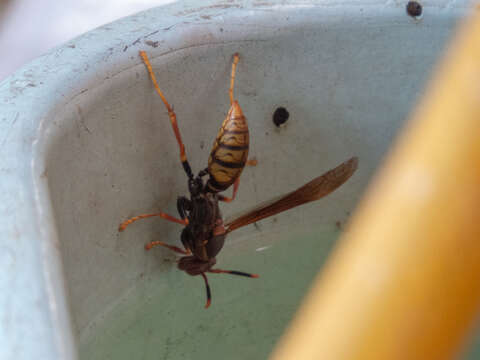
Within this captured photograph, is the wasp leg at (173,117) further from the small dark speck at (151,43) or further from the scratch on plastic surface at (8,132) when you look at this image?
the scratch on plastic surface at (8,132)

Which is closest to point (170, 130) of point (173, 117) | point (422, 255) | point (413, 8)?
point (173, 117)

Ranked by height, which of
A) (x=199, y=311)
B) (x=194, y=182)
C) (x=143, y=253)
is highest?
(x=194, y=182)

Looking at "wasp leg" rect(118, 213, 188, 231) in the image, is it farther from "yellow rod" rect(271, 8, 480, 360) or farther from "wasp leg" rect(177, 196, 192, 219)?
"yellow rod" rect(271, 8, 480, 360)

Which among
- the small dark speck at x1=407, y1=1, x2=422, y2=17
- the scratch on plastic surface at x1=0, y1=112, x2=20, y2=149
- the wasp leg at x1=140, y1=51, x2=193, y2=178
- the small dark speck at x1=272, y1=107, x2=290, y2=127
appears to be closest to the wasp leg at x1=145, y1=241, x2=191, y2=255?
the wasp leg at x1=140, y1=51, x2=193, y2=178

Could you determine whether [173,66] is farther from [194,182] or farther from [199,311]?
[199,311]

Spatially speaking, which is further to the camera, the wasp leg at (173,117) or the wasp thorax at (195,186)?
the wasp thorax at (195,186)

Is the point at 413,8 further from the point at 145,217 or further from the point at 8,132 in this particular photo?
the point at 8,132

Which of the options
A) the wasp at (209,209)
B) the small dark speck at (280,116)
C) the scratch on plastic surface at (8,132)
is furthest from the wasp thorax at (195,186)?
the scratch on plastic surface at (8,132)

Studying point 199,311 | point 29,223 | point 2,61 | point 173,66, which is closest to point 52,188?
point 29,223
